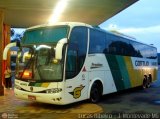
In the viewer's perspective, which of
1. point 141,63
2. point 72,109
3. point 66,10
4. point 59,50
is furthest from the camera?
point 141,63

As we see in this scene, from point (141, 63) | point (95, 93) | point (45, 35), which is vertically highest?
point (45, 35)

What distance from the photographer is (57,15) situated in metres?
18.3

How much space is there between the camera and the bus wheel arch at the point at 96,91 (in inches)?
496

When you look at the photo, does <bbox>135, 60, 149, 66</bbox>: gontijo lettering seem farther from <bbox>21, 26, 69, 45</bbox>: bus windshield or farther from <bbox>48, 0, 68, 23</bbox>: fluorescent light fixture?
<bbox>21, 26, 69, 45</bbox>: bus windshield

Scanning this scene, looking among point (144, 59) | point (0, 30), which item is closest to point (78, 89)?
point (0, 30)

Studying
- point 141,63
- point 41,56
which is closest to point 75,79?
point 41,56

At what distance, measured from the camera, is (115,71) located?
14.8 meters

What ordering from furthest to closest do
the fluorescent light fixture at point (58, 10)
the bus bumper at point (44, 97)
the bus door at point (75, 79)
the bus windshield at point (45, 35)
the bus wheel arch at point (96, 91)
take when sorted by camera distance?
the fluorescent light fixture at point (58, 10) < the bus wheel arch at point (96, 91) < the bus windshield at point (45, 35) < the bus door at point (75, 79) < the bus bumper at point (44, 97)

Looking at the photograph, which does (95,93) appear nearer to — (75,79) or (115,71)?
(75,79)

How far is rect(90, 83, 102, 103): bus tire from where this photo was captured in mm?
12598

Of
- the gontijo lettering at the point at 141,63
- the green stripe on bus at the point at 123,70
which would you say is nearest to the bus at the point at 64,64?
the green stripe on bus at the point at 123,70

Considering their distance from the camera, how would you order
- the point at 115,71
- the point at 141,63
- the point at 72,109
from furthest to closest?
the point at 141,63, the point at 115,71, the point at 72,109

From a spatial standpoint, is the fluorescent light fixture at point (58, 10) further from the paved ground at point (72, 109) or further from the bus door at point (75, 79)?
the paved ground at point (72, 109)

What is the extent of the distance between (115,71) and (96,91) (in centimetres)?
235
